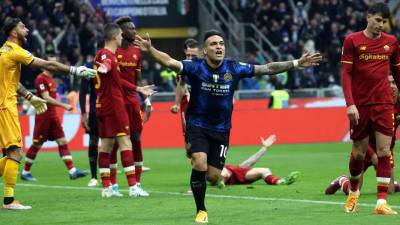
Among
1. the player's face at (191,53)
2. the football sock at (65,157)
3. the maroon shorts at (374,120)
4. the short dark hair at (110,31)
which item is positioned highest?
the short dark hair at (110,31)

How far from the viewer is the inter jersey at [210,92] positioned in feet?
40.0

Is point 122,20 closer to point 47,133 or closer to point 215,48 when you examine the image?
point 215,48

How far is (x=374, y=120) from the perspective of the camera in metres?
12.4

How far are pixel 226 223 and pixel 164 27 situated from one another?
30474mm

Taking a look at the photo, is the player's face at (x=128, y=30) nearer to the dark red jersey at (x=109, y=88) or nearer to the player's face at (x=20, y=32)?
the dark red jersey at (x=109, y=88)

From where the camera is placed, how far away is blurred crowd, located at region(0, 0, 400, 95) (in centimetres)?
3541

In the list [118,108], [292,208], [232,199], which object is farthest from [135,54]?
[292,208]

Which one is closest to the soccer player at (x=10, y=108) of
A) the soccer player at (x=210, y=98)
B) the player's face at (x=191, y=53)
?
the soccer player at (x=210, y=98)

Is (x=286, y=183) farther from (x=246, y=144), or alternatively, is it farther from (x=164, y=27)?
(x=164, y=27)

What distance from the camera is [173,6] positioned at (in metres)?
Result: 41.4

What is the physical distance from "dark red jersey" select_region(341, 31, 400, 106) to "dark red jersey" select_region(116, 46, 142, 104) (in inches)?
Answer: 174

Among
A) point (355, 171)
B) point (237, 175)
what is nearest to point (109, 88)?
point (237, 175)

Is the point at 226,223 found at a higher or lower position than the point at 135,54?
lower

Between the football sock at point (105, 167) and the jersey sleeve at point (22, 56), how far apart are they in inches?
91.2
